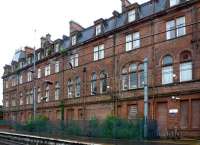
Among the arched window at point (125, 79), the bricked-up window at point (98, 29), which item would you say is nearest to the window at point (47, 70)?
the bricked-up window at point (98, 29)

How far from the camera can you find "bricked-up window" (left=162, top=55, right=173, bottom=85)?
3341 centimetres

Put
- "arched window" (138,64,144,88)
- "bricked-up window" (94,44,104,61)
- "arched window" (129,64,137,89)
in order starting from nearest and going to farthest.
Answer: "arched window" (138,64,144,88)
"arched window" (129,64,137,89)
"bricked-up window" (94,44,104,61)

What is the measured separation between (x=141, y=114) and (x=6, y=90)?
43823mm

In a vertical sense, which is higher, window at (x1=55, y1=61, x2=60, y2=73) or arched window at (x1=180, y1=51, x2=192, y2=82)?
window at (x1=55, y1=61, x2=60, y2=73)

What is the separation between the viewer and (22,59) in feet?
221

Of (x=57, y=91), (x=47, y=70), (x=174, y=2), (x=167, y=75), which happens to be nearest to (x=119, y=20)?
(x=174, y=2)

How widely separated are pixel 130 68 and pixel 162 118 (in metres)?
6.97

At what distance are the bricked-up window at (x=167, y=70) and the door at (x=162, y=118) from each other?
7.10 feet

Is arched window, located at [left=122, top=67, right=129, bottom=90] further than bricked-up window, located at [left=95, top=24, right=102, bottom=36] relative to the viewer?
No

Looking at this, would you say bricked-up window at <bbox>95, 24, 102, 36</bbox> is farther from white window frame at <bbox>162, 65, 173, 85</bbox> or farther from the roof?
white window frame at <bbox>162, 65, 173, 85</bbox>

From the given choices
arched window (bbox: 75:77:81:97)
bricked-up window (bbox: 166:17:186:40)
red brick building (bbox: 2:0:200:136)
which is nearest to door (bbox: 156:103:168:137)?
red brick building (bbox: 2:0:200:136)

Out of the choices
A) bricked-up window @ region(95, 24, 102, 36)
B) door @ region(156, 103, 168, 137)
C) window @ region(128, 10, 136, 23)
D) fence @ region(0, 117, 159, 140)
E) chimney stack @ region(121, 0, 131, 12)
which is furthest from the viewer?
bricked-up window @ region(95, 24, 102, 36)

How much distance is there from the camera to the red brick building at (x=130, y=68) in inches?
1254

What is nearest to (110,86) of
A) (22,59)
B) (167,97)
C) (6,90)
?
(167,97)
